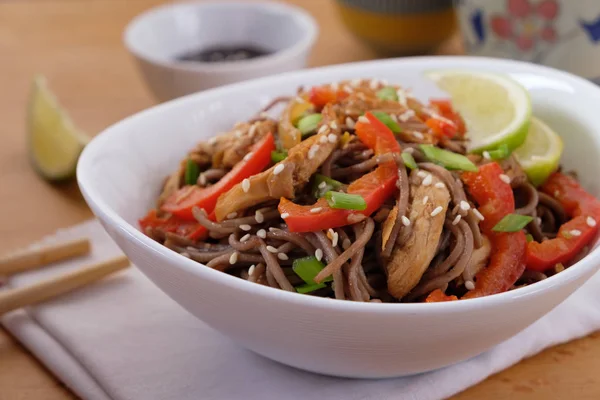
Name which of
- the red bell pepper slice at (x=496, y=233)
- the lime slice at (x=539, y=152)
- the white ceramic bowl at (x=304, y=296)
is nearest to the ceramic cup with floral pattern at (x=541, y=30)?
the white ceramic bowl at (x=304, y=296)

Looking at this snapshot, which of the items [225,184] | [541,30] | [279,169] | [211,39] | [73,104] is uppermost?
[279,169]

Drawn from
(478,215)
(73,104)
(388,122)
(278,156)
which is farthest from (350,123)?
(73,104)

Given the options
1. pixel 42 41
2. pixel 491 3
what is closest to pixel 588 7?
pixel 491 3

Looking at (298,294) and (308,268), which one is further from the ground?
(298,294)

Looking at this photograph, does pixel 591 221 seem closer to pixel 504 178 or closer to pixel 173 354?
pixel 504 178

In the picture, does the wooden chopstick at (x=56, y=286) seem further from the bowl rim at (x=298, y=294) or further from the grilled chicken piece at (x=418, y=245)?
the grilled chicken piece at (x=418, y=245)

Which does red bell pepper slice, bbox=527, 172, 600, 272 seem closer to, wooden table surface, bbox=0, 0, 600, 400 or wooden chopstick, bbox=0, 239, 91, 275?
wooden table surface, bbox=0, 0, 600, 400
